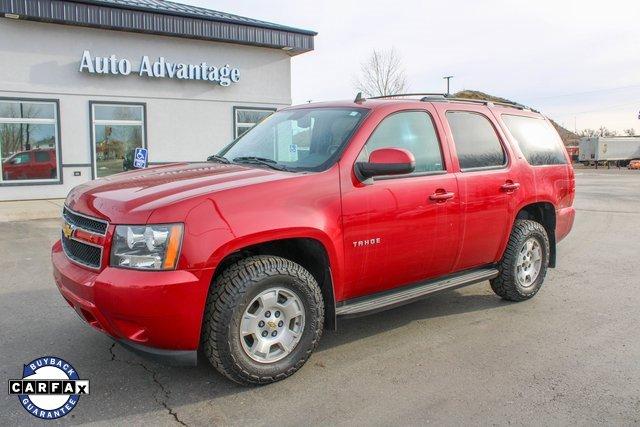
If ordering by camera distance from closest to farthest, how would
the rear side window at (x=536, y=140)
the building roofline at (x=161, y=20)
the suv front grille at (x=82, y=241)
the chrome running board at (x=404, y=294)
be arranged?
the suv front grille at (x=82, y=241), the chrome running board at (x=404, y=294), the rear side window at (x=536, y=140), the building roofline at (x=161, y=20)

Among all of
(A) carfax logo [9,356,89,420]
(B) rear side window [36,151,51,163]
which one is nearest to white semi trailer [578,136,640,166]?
(B) rear side window [36,151,51,163]

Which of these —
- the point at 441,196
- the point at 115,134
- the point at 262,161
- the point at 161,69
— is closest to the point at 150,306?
the point at 262,161

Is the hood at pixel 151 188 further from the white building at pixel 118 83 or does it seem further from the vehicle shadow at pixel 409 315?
the white building at pixel 118 83

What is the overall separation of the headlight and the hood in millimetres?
80

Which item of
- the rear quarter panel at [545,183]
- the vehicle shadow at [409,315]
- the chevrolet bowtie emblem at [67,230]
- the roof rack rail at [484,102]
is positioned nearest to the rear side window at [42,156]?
the chevrolet bowtie emblem at [67,230]

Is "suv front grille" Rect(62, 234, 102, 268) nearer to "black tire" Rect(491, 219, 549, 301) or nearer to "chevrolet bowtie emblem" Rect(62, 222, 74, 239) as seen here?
"chevrolet bowtie emblem" Rect(62, 222, 74, 239)

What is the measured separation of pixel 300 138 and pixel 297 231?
3.92ft

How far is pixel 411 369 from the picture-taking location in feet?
12.4

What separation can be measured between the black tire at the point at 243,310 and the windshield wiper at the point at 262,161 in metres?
0.78

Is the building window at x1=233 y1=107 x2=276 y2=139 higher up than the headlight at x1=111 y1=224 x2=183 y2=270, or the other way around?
the building window at x1=233 y1=107 x2=276 y2=139

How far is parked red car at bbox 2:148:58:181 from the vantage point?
1413 cm

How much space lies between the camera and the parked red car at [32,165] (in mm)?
14133

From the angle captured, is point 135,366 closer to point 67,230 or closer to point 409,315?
point 67,230

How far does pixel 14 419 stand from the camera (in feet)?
9.89
